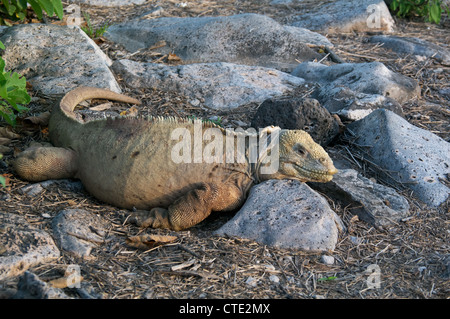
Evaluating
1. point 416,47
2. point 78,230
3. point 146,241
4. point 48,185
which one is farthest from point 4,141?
point 416,47

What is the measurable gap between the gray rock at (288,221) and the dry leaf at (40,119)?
239 centimetres

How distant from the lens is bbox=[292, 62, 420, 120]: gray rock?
19.1 ft

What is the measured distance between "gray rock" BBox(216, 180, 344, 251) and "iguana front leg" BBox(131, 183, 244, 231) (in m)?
0.19

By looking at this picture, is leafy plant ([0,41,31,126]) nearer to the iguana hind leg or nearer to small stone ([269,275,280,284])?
the iguana hind leg

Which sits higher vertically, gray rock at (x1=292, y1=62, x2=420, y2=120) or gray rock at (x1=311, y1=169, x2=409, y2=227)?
gray rock at (x1=292, y1=62, x2=420, y2=120)

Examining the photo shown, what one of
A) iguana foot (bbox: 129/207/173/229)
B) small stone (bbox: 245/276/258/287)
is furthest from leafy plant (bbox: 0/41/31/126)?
small stone (bbox: 245/276/258/287)

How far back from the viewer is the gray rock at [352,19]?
8680 mm

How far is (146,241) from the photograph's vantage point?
3.77 m

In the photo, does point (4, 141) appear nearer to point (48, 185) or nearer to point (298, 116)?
point (48, 185)

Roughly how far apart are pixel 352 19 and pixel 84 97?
5.19m

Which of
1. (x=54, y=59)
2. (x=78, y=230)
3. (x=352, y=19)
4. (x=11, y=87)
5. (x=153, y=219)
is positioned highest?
(x=11, y=87)

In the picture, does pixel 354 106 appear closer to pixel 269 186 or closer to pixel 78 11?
pixel 269 186

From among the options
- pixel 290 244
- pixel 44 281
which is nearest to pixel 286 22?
pixel 290 244

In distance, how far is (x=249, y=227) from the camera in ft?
13.1
